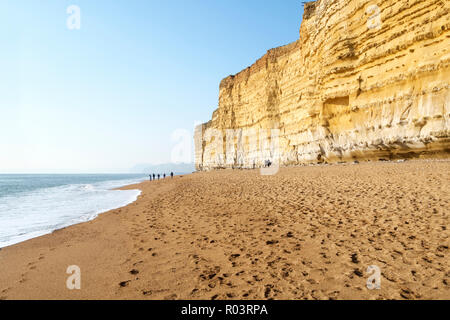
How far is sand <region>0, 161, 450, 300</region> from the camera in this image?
3.50m

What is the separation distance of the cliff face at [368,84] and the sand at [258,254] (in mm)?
9831

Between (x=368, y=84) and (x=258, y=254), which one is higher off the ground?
(x=368, y=84)

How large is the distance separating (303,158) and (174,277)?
27.6 metres

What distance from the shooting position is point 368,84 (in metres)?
19.5

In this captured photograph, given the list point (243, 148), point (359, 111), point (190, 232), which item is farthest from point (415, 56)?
point (243, 148)

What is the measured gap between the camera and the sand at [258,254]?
11.5 ft

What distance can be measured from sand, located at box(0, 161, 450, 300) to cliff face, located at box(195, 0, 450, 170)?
9831 mm

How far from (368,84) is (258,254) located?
2030cm

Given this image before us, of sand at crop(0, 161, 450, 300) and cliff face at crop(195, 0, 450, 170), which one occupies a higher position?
cliff face at crop(195, 0, 450, 170)

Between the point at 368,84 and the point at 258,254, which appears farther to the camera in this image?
the point at 368,84

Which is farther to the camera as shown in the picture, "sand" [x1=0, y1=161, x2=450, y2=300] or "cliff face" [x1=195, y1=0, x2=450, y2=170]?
"cliff face" [x1=195, y1=0, x2=450, y2=170]

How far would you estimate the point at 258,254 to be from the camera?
473 centimetres

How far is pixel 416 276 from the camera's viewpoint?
3486 millimetres
